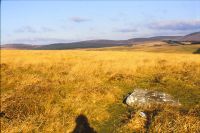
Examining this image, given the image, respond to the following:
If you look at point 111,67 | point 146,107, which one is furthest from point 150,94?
point 111,67

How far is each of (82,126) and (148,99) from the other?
3667 mm

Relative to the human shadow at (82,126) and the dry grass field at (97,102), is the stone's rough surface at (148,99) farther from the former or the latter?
the human shadow at (82,126)

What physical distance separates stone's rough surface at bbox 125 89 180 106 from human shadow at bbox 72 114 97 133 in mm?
2587

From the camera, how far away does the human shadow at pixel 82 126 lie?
11.9 meters

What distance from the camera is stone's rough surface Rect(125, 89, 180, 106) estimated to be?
1415cm

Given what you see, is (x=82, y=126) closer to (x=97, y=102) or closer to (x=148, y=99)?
(x=97, y=102)

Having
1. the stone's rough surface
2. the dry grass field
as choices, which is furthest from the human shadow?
the stone's rough surface

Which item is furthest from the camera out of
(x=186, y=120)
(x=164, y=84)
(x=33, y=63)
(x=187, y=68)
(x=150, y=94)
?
(x=33, y=63)

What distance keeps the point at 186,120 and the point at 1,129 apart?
693cm

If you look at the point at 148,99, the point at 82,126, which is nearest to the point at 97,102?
the point at 148,99

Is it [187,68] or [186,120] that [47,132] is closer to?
[186,120]

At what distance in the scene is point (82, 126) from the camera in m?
12.2

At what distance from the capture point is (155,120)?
1163cm

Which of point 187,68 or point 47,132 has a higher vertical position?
point 187,68
